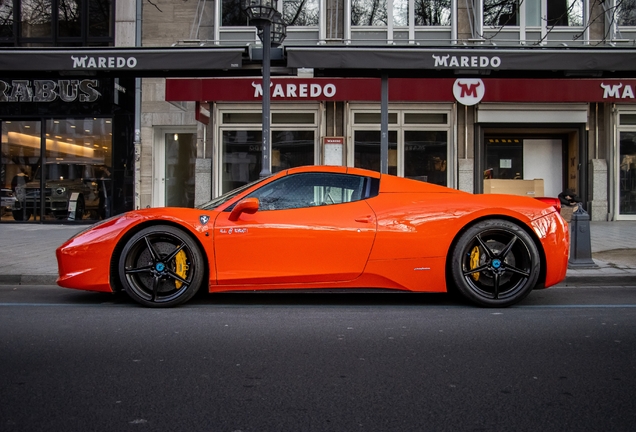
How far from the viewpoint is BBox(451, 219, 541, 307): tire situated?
5.21 m

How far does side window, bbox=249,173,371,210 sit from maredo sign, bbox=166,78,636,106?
9.37 meters

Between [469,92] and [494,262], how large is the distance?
10169 millimetres

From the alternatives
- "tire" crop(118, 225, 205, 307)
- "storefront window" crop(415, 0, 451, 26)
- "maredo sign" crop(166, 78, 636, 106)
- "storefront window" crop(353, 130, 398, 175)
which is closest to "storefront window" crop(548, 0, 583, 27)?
"maredo sign" crop(166, 78, 636, 106)

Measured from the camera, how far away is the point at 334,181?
5.47 m

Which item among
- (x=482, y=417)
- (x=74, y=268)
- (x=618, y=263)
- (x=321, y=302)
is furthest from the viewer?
(x=618, y=263)

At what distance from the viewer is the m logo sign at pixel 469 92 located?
47.5 ft

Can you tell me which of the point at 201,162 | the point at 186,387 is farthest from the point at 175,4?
the point at 186,387

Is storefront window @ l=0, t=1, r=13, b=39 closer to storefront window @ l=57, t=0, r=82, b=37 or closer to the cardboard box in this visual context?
storefront window @ l=57, t=0, r=82, b=37

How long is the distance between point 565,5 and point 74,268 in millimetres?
14635

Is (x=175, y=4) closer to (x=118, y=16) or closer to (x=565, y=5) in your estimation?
(x=118, y=16)

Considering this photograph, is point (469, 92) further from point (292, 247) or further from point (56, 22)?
point (56, 22)

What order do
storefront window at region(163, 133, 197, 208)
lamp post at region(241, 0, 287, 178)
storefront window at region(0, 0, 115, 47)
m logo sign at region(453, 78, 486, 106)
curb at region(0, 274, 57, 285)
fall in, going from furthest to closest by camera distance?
storefront window at region(163, 133, 197, 208) → storefront window at region(0, 0, 115, 47) → m logo sign at region(453, 78, 486, 106) → lamp post at region(241, 0, 287, 178) → curb at region(0, 274, 57, 285)

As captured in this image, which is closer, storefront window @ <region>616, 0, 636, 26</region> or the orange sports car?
the orange sports car

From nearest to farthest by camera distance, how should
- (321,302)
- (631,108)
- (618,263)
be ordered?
(321,302) < (618,263) < (631,108)
